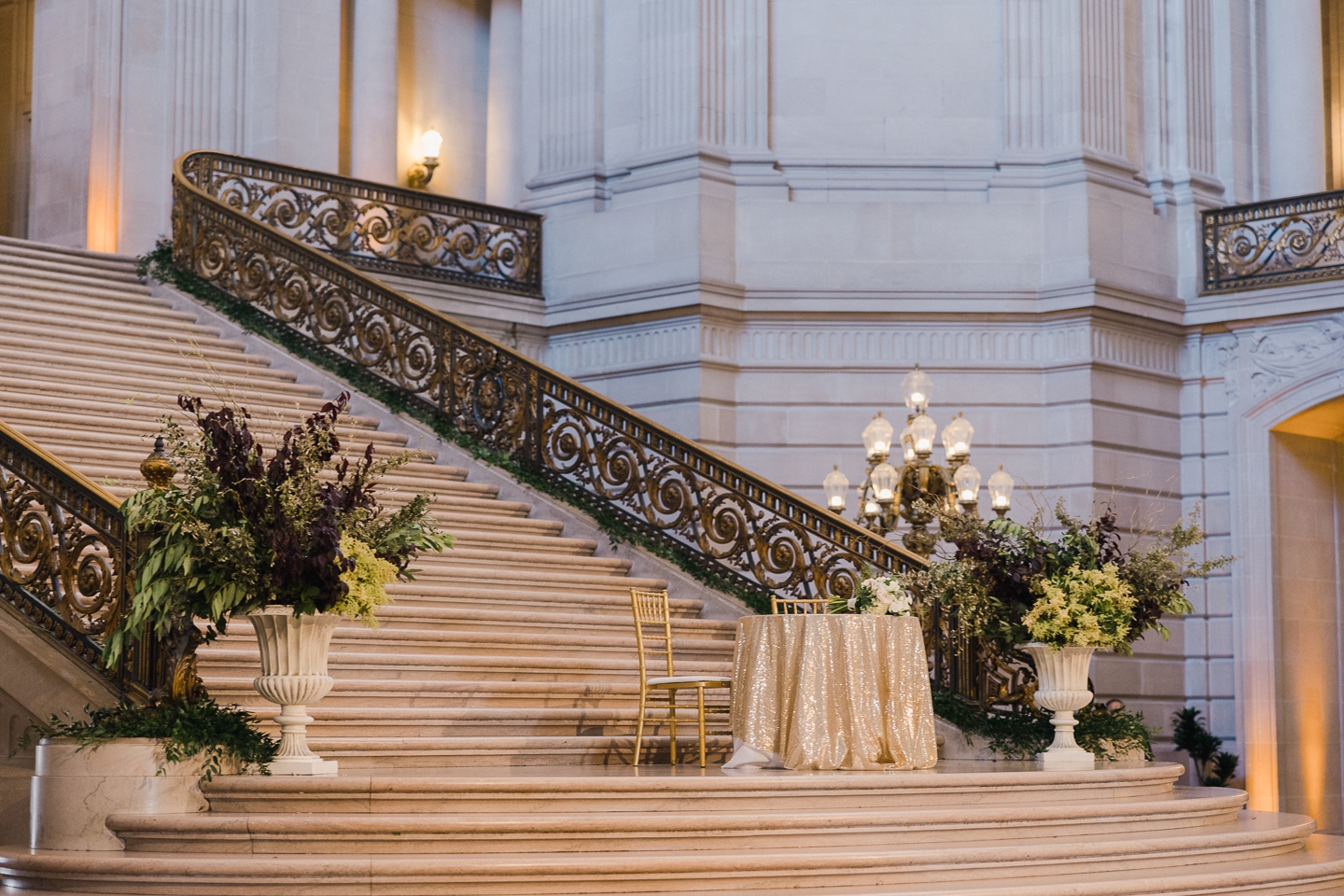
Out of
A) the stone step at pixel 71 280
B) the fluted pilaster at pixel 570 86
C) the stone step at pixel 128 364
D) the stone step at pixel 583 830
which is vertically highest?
the fluted pilaster at pixel 570 86

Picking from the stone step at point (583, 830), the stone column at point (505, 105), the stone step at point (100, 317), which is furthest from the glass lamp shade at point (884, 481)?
the stone column at point (505, 105)

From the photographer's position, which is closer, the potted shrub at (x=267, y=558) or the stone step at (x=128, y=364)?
the potted shrub at (x=267, y=558)

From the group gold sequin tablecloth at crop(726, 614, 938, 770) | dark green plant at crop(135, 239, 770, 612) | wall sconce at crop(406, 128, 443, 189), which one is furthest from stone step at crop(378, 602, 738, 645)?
wall sconce at crop(406, 128, 443, 189)

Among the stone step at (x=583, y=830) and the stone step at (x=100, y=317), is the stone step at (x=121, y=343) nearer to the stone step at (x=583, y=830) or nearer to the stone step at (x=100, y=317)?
the stone step at (x=100, y=317)

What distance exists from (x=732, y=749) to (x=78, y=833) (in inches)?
126

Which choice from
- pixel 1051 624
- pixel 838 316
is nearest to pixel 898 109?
pixel 838 316

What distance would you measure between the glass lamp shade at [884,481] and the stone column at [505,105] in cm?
1029

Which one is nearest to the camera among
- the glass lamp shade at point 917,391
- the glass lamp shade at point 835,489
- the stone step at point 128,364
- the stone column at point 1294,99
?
the glass lamp shade at point 917,391

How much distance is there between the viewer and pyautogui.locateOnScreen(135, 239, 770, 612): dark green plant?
37.7ft

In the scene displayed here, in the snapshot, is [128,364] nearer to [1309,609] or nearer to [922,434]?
[922,434]

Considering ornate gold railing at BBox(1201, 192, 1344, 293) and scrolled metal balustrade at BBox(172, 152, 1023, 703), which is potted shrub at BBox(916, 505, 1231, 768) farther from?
ornate gold railing at BBox(1201, 192, 1344, 293)

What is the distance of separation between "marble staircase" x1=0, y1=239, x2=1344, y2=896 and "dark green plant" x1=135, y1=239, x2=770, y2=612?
36cm

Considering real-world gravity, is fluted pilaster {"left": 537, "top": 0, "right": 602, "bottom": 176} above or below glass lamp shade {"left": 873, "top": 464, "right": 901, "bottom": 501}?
above

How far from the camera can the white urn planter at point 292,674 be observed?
24.3 ft
